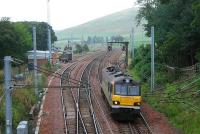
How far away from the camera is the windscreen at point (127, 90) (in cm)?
3228

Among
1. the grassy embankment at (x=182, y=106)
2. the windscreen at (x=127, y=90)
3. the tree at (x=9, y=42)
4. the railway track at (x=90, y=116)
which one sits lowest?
the railway track at (x=90, y=116)

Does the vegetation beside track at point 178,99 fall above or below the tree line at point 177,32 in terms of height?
below

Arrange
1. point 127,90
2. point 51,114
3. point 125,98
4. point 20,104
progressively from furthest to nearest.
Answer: point 51,114 < point 20,104 < point 127,90 < point 125,98

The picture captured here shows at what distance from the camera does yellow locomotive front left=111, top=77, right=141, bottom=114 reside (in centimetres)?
3194

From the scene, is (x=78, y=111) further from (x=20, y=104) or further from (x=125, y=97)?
(x=125, y=97)

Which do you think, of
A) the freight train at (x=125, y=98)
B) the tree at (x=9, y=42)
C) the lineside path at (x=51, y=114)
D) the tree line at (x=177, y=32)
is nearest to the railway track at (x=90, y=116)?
the lineside path at (x=51, y=114)

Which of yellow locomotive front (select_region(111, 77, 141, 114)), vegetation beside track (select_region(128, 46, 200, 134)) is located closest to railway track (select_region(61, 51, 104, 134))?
yellow locomotive front (select_region(111, 77, 141, 114))

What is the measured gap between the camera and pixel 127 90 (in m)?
32.4

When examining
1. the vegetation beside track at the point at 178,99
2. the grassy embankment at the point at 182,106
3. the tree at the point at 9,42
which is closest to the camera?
the grassy embankment at the point at 182,106

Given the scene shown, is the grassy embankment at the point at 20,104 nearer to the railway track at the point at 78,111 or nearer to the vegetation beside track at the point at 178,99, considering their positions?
the railway track at the point at 78,111

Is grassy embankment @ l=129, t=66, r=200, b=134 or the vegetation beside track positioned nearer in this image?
grassy embankment @ l=129, t=66, r=200, b=134

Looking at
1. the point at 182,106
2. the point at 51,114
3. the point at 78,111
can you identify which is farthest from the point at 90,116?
the point at 182,106

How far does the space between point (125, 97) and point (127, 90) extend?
0.56 m

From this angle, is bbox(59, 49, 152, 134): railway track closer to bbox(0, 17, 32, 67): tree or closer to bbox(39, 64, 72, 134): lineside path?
bbox(39, 64, 72, 134): lineside path
